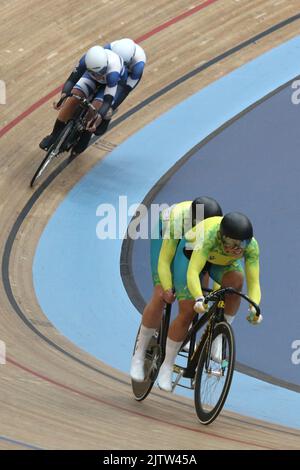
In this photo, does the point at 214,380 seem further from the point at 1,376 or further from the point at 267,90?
the point at 267,90

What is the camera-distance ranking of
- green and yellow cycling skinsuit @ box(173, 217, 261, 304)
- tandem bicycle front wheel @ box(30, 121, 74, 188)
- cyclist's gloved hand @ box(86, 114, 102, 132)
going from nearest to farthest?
green and yellow cycling skinsuit @ box(173, 217, 261, 304) → tandem bicycle front wheel @ box(30, 121, 74, 188) → cyclist's gloved hand @ box(86, 114, 102, 132)

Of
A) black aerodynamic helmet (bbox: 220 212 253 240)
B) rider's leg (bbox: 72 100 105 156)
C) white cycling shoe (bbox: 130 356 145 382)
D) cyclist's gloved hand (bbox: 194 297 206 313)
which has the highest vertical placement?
black aerodynamic helmet (bbox: 220 212 253 240)

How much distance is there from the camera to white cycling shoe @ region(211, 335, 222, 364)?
520cm

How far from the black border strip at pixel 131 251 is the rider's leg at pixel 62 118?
870 mm

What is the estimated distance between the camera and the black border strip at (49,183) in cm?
661

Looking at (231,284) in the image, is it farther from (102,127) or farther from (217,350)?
(102,127)

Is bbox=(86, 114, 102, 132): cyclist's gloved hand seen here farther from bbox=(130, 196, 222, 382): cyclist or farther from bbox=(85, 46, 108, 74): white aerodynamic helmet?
bbox=(130, 196, 222, 382): cyclist

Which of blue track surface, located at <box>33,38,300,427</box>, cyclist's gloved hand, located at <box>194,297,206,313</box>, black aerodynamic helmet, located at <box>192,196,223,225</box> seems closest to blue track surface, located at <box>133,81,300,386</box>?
blue track surface, located at <box>33,38,300,427</box>

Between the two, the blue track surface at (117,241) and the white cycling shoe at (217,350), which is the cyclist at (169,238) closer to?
the white cycling shoe at (217,350)

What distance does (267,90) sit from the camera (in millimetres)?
9977

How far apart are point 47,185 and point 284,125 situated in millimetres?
2093

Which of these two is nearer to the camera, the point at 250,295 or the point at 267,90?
the point at 250,295

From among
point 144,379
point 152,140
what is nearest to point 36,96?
point 152,140
